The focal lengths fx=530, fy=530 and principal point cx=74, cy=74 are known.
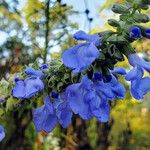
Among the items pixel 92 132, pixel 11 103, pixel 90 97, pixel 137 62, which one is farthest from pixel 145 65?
pixel 92 132

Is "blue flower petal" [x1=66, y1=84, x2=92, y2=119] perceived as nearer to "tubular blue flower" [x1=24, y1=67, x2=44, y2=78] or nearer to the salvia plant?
the salvia plant

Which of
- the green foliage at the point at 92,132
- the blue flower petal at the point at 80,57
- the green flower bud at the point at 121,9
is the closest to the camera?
the blue flower petal at the point at 80,57

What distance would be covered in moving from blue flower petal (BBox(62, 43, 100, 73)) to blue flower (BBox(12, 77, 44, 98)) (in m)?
0.14

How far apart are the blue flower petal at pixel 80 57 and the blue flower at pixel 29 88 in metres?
0.14

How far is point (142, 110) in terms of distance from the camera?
612cm

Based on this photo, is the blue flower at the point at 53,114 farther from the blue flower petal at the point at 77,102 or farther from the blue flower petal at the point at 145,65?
the blue flower petal at the point at 145,65

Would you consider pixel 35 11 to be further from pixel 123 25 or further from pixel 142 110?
pixel 142 110

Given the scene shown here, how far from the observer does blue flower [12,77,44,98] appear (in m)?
1.06

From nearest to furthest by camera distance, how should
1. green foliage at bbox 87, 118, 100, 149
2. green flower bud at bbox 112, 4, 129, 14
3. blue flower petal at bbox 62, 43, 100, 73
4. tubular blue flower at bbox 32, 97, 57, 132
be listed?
1. blue flower petal at bbox 62, 43, 100, 73
2. green flower bud at bbox 112, 4, 129, 14
3. tubular blue flower at bbox 32, 97, 57, 132
4. green foliage at bbox 87, 118, 100, 149

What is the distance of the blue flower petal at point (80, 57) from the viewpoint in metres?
0.93

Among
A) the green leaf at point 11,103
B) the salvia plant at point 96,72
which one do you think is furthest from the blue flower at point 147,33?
the green leaf at point 11,103

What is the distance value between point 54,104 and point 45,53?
163 cm

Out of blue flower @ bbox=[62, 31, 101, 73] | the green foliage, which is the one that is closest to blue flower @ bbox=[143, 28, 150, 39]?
blue flower @ bbox=[62, 31, 101, 73]

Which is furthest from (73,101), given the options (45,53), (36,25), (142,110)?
(142,110)
